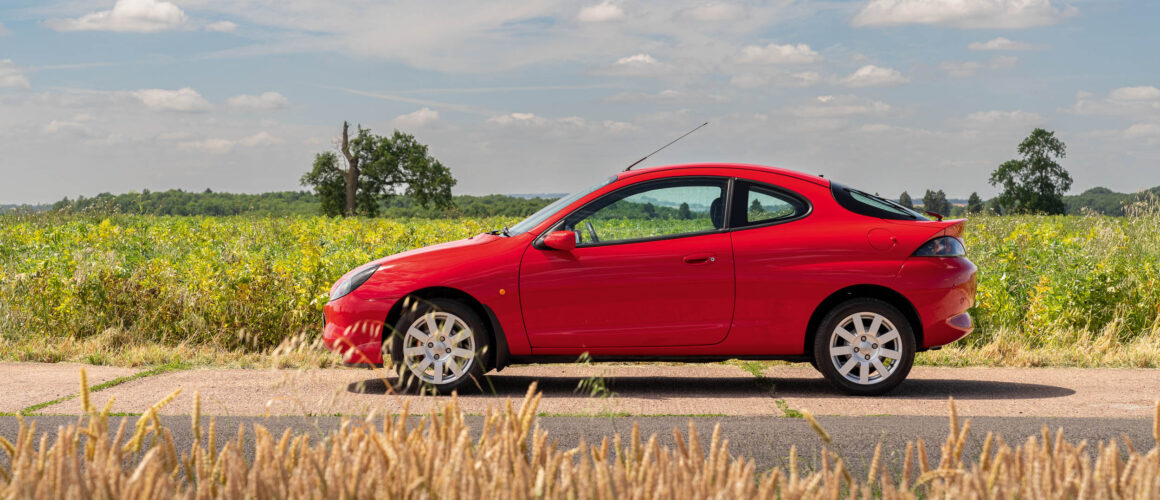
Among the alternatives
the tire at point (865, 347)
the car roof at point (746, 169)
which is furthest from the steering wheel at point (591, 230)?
the tire at point (865, 347)

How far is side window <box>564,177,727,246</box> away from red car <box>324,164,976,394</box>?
23 millimetres

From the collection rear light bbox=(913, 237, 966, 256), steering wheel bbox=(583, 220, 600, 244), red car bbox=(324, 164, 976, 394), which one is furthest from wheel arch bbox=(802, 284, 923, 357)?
steering wheel bbox=(583, 220, 600, 244)

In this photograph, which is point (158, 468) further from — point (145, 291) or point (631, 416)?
point (145, 291)

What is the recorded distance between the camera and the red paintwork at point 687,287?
23.7 feet

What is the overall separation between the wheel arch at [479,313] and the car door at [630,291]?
0.71ft

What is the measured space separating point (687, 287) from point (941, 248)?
6.15 ft

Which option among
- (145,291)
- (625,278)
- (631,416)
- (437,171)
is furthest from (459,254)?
(437,171)

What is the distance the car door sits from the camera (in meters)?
7.22

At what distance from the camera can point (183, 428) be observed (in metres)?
5.98

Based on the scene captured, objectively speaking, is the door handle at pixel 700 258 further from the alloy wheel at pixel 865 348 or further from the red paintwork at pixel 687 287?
the alloy wheel at pixel 865 348

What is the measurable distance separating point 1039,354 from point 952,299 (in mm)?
2171

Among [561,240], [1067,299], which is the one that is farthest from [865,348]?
[1067,299]

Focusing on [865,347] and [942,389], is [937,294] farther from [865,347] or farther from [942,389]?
[942,389]

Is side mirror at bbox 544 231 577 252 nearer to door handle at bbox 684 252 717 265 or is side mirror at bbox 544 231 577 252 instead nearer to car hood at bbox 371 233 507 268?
car hood at bbox 371 233 507 268
